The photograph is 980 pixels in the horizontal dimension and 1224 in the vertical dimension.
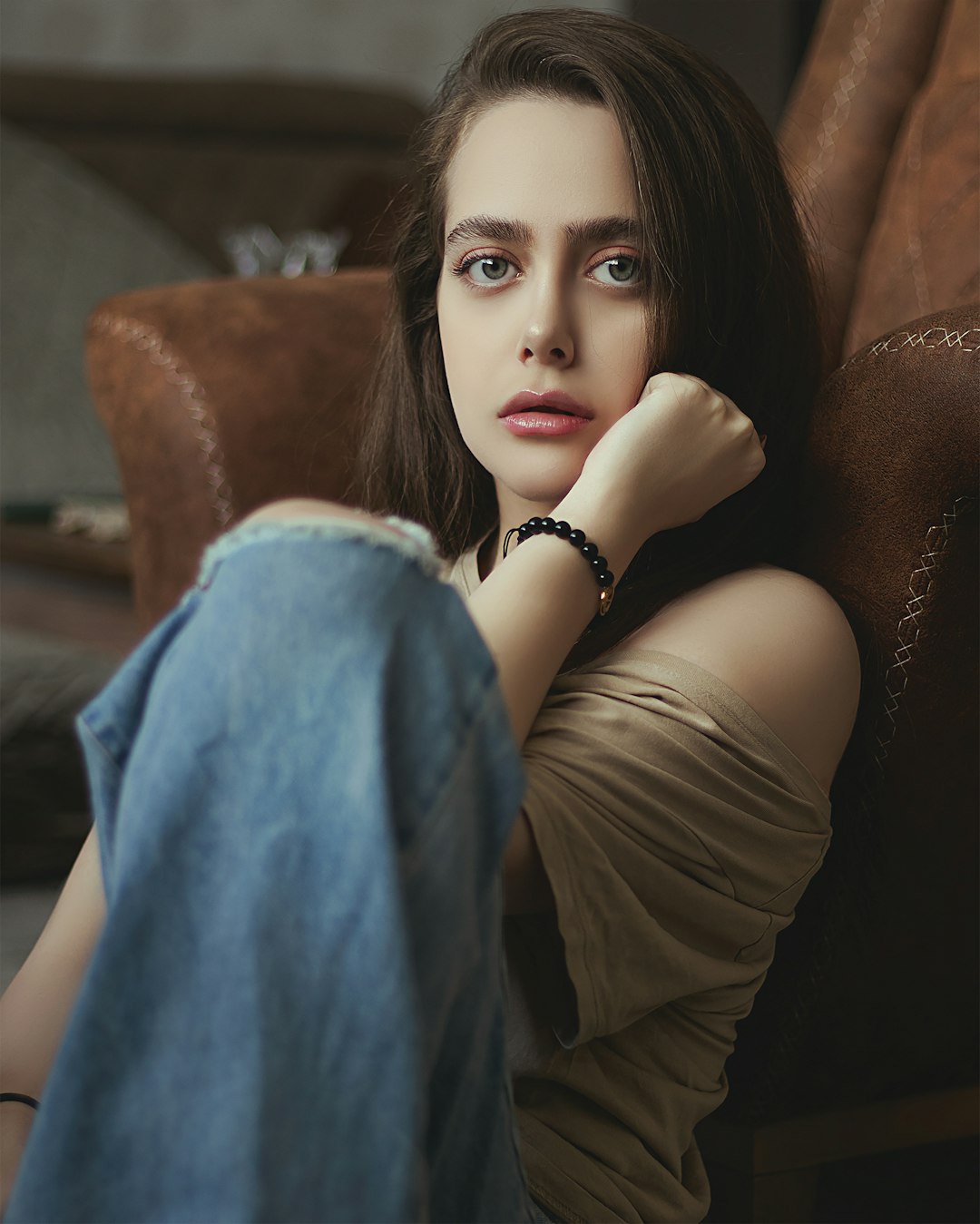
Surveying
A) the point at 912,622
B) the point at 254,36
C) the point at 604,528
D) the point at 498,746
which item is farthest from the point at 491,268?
the point at 254,36

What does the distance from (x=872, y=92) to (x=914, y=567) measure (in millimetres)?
714

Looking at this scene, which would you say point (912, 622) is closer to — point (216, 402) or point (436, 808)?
point (436, 808)

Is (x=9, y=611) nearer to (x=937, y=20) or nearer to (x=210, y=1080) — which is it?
(x=937, y=20)

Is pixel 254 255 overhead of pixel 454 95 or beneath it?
beneath

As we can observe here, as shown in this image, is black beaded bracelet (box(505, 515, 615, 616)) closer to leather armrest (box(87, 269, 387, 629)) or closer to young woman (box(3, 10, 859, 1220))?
young woman (box(3, 10, 859, 1220))

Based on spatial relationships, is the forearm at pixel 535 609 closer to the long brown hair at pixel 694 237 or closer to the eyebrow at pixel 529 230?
the long brown hair at pixel 694 237

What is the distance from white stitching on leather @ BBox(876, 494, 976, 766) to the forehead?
30 cm

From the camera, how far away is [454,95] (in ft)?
3.66

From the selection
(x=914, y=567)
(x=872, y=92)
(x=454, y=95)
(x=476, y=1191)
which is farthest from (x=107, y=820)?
(x=872, y=92)

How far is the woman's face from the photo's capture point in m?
0.94

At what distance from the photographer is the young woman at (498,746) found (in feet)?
1.86

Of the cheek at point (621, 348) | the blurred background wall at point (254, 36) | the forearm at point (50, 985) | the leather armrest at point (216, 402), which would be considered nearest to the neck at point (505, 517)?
the cheek at point (621, 348)

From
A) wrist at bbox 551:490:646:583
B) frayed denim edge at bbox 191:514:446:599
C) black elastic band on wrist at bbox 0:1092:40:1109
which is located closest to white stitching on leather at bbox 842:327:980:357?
wrist at bbox 551:490:646:583

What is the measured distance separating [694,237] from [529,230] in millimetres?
115
